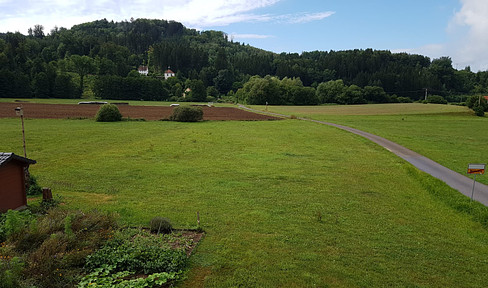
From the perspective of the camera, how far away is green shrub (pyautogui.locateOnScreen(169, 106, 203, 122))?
2256 inches

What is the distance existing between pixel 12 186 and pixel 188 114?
150 ft

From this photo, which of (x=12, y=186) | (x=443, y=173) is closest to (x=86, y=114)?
(x=12, y=186)

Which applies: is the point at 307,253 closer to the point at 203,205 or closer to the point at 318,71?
the point at 203,205

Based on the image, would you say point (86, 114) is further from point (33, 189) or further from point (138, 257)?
point (138, 257)

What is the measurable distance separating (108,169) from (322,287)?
16.9 metres

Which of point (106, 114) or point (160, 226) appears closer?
point (160, 226)

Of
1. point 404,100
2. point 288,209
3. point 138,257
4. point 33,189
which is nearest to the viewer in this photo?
point 138,257

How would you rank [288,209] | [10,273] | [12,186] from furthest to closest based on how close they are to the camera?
[288,209] → [12,186] → [10,273]

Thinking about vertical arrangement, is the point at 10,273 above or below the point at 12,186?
below

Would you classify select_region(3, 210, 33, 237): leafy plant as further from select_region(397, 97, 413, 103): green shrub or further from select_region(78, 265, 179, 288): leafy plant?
select_region(397, 97, 413, 103): green shrub

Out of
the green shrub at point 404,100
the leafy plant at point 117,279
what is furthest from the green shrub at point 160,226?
the green shrub at point 404,100

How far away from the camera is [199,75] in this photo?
168 m

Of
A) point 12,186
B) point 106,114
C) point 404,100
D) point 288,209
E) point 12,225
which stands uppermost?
point 404,100

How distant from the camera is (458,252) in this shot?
10398 millimetres
